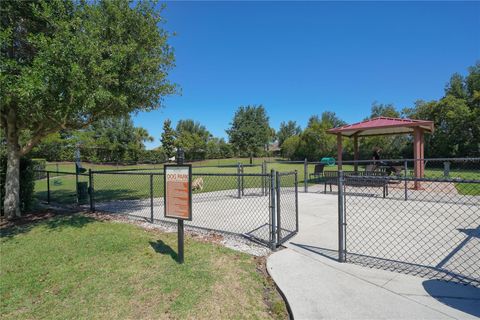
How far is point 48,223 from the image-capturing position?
689 centimetres

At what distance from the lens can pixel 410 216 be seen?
6844 mm

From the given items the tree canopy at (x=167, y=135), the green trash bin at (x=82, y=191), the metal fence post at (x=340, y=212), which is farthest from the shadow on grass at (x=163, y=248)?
the tree canopy at (x=167, y=135)

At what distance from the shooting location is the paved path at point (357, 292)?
8.98ft

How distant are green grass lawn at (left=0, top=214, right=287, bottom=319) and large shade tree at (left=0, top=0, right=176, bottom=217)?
2745 millimetres

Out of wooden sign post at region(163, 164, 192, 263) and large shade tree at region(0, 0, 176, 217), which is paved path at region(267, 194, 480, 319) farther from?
large shade tree at region(0, 0, 176, 217)

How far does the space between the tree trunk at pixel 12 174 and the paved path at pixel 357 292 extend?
23.9 ft

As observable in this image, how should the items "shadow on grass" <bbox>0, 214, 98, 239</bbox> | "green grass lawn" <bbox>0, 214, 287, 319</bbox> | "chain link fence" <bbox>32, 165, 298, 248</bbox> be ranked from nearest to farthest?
1. "green grass lawn" <bbox>0, 214, 287, 319</bbox>
2. "chain link fence" <bbox>32, 165, 298, 248</bbox>
3. "shadow on grass" <bbox>0, 214, 98, 239</bbox>

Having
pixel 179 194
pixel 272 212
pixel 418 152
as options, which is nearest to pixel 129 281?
pixel 179 194

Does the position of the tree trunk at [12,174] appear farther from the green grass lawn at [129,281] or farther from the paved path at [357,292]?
the paved path at [357,292]

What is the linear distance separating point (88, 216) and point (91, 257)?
11.1ft

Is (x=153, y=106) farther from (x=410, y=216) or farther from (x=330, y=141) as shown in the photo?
(x=330, y=141)

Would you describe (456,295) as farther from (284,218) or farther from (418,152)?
(418,152)

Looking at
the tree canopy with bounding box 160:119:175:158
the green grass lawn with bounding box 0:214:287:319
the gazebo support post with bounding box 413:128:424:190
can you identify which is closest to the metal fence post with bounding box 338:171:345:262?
the green grass lawn with bounding box 0:214:287:319

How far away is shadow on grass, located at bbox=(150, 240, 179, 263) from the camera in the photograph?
4492mm
